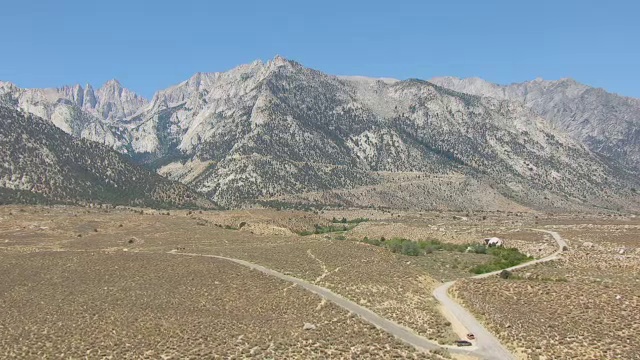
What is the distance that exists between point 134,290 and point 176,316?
12.8m

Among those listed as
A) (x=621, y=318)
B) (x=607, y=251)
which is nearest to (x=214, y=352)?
(x=621, y=318)

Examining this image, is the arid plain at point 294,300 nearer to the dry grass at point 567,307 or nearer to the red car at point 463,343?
the dry grass at point 567,307

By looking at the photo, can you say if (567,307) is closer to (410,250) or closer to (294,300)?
(294,300)

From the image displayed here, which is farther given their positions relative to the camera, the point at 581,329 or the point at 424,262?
the point at 424,262

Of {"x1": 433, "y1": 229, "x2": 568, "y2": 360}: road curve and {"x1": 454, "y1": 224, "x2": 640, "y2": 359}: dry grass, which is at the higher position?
{"x1": 454, "y1": 224, "x2": 640, "y2": 359}: dry grass

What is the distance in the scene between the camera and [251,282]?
64.4m

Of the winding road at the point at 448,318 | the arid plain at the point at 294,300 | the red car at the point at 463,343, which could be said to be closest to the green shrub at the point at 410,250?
the arid plain at the point at 294,300

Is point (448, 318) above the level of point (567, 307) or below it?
below

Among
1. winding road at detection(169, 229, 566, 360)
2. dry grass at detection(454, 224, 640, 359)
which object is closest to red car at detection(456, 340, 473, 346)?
winding road at detection(169, 229, 566, 360)

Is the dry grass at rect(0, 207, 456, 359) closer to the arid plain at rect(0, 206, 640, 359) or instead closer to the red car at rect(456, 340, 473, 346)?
the arid plain at rect(0, 206, 640, 359)

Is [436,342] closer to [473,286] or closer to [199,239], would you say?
[473,286]

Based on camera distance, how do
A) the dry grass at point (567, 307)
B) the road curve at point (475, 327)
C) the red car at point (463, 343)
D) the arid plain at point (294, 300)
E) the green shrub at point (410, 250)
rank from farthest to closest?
the green shrub at point (410, 250), the arid plain at point (294, 300), the red car at point (463, 343), the dry grass at point (567, 307), the road curve at point (475, 327)

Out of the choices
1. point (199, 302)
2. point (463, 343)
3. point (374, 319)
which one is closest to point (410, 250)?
point (374, 319)

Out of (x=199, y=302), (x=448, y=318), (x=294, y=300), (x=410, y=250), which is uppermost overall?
(x=410, y=250)
